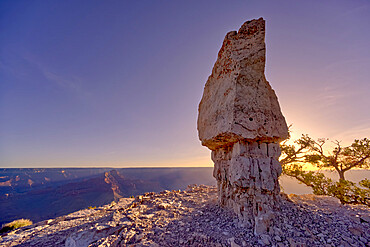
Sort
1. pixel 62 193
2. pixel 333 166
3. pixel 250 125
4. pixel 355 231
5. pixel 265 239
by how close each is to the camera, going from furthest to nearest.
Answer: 1. pixel 62 193
2. pixel 333 166
3. pixel 250 125
4. pixel 355 231
5. pixel 265 239

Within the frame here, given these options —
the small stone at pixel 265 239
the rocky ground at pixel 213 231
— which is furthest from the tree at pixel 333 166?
the small stone at pixel 265 239

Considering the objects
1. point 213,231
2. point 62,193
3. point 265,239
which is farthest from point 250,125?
point 62,193

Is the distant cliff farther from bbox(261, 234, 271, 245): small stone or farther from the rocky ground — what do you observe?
bbox(261, 234, 271, 245): small stone

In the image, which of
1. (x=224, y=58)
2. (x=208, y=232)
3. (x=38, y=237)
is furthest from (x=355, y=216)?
(x=38, y=237)

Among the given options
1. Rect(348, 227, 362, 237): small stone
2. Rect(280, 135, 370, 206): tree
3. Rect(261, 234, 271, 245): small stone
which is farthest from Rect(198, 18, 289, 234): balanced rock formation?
Rect(280, 135, 370, 206): tree

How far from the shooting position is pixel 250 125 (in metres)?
4.95

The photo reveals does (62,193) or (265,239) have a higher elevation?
(265,239)

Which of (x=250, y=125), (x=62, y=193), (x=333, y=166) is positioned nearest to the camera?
(x=250, y=125)

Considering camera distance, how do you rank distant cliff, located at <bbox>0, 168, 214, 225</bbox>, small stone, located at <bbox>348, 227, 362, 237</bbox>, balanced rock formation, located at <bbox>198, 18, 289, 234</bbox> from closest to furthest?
1. small stone, located at <bbox>348, 227, 362, 237</bbox>
2. balanced rock formation, located at <bbox>198, 18, 289, 234</bbox>
3. distant cliff, located at <bbox>0, 168, 214, 225</bbox>

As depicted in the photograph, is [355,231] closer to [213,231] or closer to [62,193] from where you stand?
[213,231]

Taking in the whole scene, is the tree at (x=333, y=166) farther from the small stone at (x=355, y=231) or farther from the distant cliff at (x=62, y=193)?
the distant cliff at (x=62, y=193)

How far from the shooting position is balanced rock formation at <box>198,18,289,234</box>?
16.0ft

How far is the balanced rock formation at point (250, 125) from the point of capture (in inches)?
192

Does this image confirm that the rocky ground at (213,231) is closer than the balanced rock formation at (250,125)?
Yes
